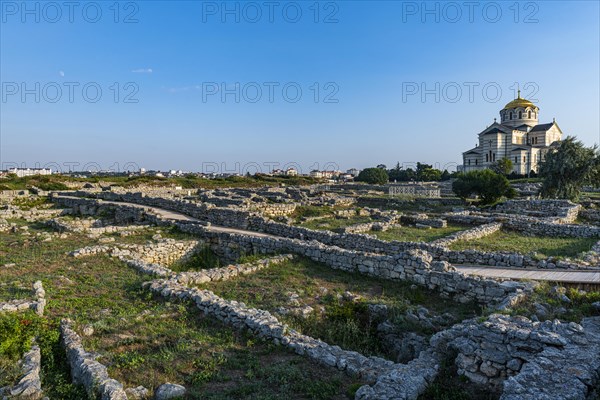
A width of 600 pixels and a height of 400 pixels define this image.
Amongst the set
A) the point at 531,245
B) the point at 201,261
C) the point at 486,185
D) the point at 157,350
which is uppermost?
the point at 486,185

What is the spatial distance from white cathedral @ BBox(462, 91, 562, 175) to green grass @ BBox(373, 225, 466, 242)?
6102cm

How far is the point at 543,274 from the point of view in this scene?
419 inches

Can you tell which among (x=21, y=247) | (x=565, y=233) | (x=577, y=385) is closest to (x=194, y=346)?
(x=577, y=385)

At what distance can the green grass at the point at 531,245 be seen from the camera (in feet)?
47.9

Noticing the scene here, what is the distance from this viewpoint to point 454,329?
6527 millimetres

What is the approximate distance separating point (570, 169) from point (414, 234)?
2430 centimetres

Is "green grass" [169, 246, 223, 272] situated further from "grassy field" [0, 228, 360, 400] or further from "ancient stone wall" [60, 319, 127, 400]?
"ancient stone wall" [60, 319, 127, 400]

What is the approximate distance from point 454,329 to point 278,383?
129 inches

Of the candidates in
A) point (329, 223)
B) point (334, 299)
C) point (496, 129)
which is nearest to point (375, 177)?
point (496, 129)

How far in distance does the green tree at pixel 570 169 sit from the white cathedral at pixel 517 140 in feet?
131

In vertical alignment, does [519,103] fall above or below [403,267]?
above

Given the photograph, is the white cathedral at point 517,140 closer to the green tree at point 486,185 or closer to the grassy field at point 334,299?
the green tree at point 486,185

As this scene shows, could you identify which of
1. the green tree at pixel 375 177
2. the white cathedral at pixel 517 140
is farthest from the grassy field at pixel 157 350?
the white cathedral at pixel 517 140

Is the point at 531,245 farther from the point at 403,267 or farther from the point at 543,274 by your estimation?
the point at 403,267
